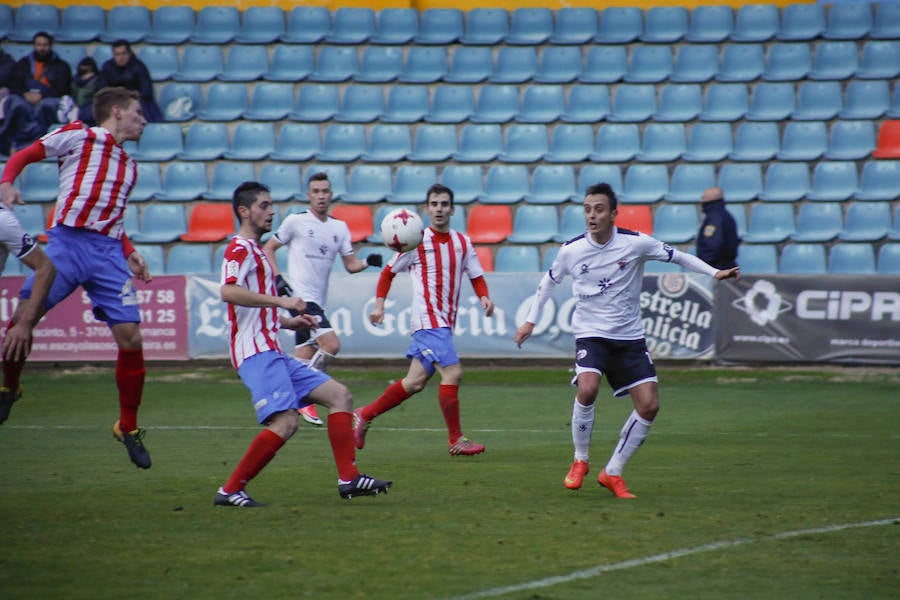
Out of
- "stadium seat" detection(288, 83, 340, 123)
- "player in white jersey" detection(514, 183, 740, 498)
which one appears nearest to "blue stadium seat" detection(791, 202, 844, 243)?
"stadium seat" detection(288, 83, 340, 123)

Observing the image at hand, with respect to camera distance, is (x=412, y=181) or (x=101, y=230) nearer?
(x=101, y=230)

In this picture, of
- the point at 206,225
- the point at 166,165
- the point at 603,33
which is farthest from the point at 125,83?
the point at 603,33

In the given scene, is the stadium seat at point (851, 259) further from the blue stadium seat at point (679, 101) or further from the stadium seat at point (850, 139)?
the blue stadium seat at point (679, 101)

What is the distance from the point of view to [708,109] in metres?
20.4

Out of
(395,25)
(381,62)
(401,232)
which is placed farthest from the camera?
(395,25)

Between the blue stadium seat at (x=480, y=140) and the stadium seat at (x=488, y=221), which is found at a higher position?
the blue stadium seat at (x=480, y=140)

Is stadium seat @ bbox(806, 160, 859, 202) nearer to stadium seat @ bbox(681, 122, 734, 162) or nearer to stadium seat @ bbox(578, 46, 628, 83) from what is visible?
stadium seat @ bbox(681, 122, 734, 162)

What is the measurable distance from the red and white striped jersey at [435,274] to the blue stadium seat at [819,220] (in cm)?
880

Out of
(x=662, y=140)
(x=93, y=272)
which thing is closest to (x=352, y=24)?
(x=662, y=140)

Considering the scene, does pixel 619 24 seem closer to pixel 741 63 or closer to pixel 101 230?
pixel 741 63

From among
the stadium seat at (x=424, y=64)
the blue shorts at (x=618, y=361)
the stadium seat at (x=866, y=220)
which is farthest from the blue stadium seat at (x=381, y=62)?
the blue shorts at (x=618, y=361)

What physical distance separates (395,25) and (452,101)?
8.07ft

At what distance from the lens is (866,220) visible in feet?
59.5

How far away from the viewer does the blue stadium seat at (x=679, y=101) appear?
20.3 meters
